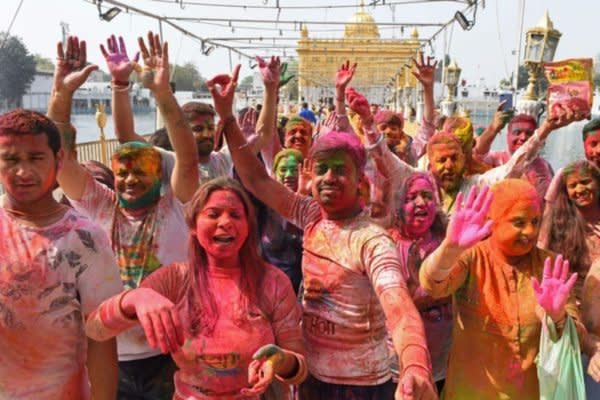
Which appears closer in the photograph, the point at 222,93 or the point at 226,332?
the point at 226,332

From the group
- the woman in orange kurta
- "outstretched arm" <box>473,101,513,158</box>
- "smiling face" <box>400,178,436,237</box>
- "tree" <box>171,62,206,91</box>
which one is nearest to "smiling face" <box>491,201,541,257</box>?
the woman in orange kurta

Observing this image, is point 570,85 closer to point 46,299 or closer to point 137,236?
point 137,236

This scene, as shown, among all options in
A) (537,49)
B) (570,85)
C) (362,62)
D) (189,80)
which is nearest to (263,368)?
(570,85)

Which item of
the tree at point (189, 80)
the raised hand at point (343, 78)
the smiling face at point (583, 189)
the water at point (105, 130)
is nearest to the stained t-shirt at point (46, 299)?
the smiling face at point (583, 189)

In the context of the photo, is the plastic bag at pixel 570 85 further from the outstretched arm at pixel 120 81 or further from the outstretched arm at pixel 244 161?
the outstretched arm at pixel 120 81

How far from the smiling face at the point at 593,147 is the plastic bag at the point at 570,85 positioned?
0.17m

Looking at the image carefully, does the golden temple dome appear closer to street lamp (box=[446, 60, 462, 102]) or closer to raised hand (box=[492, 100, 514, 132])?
street lamp (box=[446, 60, 462, 102])

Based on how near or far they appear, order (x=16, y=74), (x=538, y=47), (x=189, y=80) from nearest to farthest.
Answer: (x=538, y=47) → (x=16, y=74) → (x=189, y=80)

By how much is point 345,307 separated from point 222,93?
4.44 ft

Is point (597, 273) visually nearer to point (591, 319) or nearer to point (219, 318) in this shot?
point (591, 319)

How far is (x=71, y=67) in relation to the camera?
277cm

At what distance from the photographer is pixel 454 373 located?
7.68ft

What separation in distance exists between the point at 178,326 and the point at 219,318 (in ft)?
1.02

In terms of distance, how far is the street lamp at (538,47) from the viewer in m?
7.87
